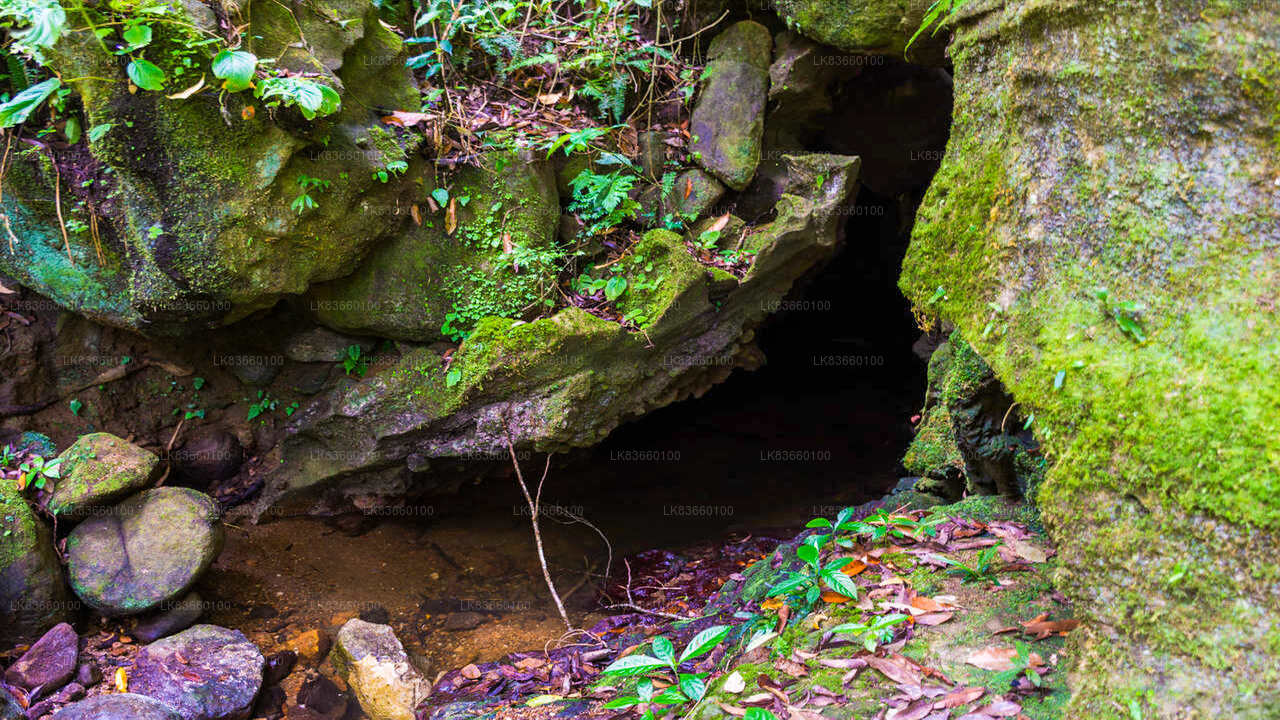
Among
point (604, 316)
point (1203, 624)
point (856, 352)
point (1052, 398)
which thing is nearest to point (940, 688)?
point (1203, 624)

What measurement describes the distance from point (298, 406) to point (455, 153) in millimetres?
2350

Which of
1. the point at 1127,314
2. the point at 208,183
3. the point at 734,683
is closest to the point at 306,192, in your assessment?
the point at 208,183

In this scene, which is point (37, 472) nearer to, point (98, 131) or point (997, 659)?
point (98, 131)

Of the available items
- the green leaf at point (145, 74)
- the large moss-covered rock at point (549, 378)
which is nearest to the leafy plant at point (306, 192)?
the green leaf at point (145, 74)

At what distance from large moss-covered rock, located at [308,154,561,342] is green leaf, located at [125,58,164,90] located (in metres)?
1.56

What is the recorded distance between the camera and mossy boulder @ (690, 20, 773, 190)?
5629mm

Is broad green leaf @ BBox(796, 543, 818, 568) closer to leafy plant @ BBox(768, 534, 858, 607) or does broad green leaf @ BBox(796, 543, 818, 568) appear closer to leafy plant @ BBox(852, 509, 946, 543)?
leafy plant @ BBox(768, 534, 858, 607)

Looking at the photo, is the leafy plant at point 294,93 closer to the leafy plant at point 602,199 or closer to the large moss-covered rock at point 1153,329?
the leafy plant at point 602,199

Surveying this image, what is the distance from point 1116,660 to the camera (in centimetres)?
200

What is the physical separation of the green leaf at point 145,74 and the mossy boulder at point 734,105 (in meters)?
3.50

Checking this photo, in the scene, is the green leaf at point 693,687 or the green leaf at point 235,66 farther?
the green leaf at point 235,66

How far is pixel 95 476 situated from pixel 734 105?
17.2 feet

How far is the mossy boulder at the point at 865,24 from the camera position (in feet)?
16.4

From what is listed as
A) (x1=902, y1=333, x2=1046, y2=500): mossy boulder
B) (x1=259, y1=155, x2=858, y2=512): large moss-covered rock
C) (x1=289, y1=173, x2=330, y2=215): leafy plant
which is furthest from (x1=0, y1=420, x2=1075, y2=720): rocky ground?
(x1=289, y1=173, x2=330, y2=215): leafy plant
